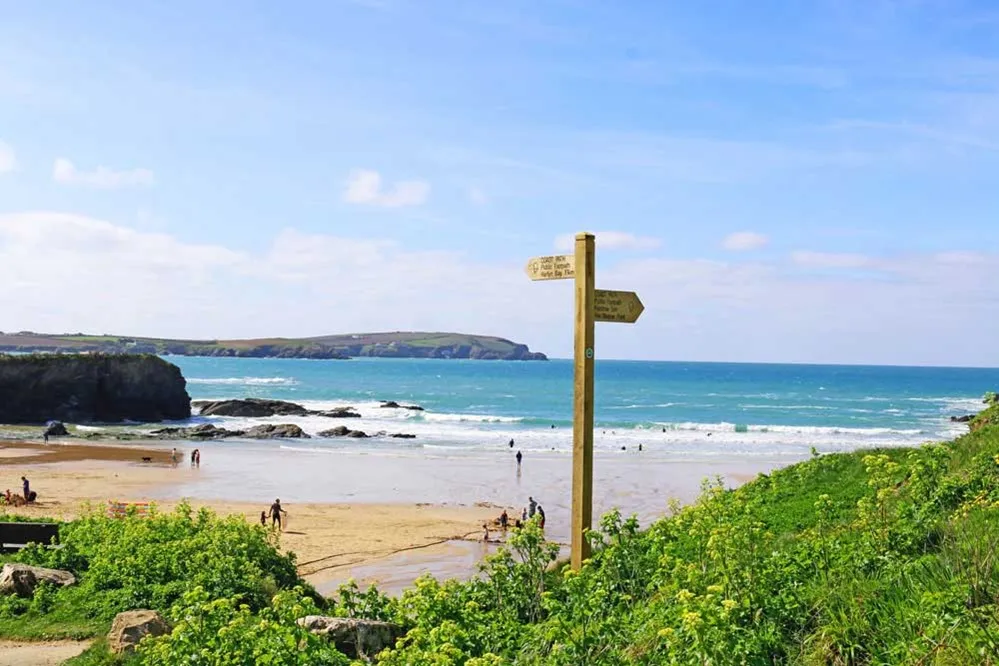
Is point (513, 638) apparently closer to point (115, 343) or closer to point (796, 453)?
point (796, 453)

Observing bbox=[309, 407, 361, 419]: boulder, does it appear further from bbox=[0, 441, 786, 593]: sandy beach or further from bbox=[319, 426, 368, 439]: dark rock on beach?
bbox=[0, 441, 786, 593]: sandy beach

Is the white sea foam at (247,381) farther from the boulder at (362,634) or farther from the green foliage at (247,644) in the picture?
the green foliage at (247,644)

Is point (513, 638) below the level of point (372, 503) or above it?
above

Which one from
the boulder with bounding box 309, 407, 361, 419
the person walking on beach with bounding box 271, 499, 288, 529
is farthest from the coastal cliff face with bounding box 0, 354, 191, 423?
the person walking on beach with bounding box 271, 499, 288, 529

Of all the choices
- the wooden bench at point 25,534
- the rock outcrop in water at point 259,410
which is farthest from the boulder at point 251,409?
the wooden bench at point 25,534

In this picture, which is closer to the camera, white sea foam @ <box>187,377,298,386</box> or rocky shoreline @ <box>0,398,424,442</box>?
rocky shoreline @ <box>0,398,424,442</box>

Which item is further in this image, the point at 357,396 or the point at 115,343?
the point at 115,343

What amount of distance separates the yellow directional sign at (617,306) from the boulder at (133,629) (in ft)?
17.9

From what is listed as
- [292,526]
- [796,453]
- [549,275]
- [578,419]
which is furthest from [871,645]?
[796,453]

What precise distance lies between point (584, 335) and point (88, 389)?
6116cm

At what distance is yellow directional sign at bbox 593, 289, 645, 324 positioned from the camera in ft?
23.9

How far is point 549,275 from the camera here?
293 inches

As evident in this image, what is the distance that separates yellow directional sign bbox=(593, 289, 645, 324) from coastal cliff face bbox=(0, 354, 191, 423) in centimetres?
5981

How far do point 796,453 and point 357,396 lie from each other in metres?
63.2
